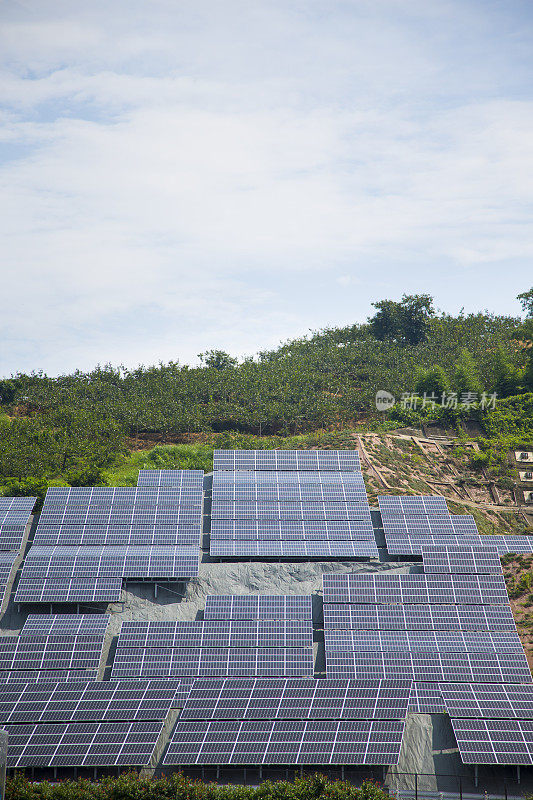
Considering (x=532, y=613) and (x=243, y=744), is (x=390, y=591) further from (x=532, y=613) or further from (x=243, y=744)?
(x=243, y=744)

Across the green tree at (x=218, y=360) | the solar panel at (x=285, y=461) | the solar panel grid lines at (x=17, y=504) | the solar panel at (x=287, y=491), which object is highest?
the solar panel at (x=285, y=461)

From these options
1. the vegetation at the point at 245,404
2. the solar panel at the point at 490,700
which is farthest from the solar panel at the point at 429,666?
the vegetation at the point at 245,404

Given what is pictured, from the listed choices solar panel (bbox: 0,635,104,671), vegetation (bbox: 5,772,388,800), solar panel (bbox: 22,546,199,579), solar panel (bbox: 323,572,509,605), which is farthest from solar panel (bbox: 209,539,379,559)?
vegetation (bbox: 5,772,388,800)

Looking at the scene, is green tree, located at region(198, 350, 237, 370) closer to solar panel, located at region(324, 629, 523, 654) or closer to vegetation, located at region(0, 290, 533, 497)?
vegetation, located at region(0, 290, 533, 497)

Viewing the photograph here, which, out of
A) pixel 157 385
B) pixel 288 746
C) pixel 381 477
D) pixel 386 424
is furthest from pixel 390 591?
pixel 157 385

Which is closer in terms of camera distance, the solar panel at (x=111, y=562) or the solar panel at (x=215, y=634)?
the solar panel at (x=215, y=634)

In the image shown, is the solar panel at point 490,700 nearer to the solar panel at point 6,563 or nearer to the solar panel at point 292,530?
the solar panel at point 292,530
